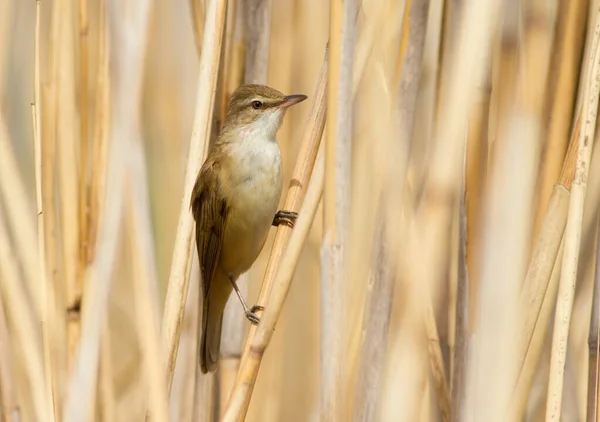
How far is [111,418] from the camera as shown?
2.09m

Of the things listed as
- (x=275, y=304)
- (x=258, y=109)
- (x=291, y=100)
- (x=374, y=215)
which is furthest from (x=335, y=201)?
(x=258, y=109)

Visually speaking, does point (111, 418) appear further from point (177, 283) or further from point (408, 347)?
point (408, 347)

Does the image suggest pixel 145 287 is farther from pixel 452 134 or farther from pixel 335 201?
pixel 452 134

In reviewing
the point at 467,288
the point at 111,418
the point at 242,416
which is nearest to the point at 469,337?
the point at 467,288

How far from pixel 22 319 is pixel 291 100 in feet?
3.01

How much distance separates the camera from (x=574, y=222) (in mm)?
1495

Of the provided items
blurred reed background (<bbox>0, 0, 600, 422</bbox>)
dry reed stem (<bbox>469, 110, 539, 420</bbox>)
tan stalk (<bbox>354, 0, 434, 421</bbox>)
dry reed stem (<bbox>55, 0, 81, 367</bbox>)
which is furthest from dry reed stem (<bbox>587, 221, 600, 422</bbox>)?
dry reed stem (<bbox>55, 0, 81, 367</bbox>)

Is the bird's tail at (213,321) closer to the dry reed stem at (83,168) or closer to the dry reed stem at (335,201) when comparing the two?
the dry reed stem at (83,168)

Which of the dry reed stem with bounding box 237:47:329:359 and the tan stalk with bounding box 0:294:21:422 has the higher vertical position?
the dry reed stem with bounding box 237:47:329:359

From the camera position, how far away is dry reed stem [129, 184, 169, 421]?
169 cm

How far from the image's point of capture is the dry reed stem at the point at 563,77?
5.53 ft

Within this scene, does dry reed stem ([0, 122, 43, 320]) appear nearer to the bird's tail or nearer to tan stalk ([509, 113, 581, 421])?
the bird's tail

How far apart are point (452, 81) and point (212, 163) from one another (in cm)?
102

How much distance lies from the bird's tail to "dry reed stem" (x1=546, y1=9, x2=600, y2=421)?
951 mm
